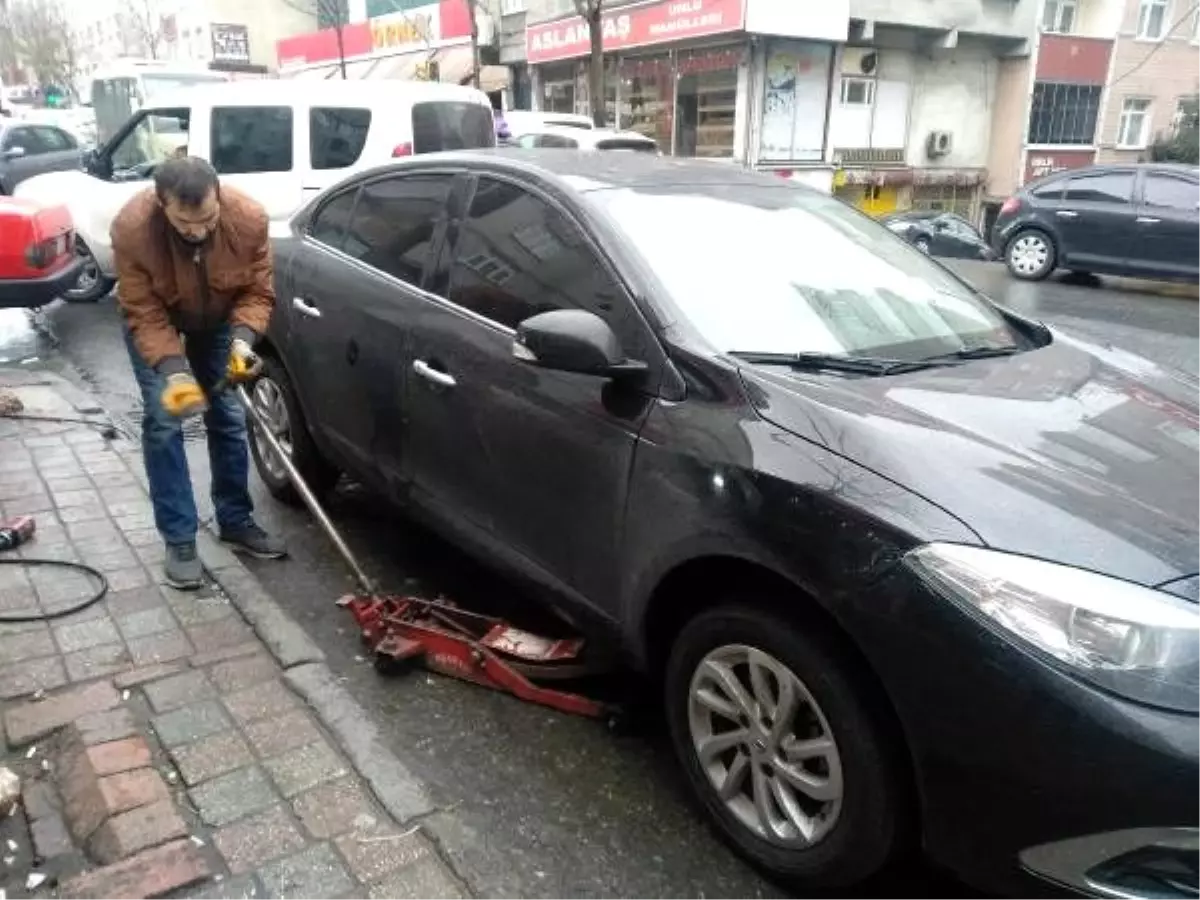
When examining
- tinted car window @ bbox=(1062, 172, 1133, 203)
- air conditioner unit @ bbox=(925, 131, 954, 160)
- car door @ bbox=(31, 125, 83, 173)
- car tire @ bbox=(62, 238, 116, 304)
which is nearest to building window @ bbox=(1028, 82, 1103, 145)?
air conditioner unit @ bbox=(925, 131, 954, 160)

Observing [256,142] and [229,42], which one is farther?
[229,42]

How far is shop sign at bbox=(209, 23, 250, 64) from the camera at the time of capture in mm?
41250

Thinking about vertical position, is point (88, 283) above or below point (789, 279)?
below

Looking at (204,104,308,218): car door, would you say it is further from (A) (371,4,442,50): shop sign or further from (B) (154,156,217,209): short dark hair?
(A) (371,4,442,50): shop sign

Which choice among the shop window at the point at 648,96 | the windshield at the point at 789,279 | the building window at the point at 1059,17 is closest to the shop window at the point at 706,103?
the shop window at the point at 648,96

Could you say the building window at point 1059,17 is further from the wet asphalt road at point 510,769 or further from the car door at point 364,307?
the wet asphalt road at point 510,769

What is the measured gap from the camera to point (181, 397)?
3307mm

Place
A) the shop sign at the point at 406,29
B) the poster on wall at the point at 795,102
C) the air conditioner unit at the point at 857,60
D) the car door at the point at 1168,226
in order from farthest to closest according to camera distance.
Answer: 1. the shop sign at the point at 406,29
2. the air conditioner unit at the point at 857,60
3. the poster on wall at the point at 795,102
4. the car door at the point at 1168,226

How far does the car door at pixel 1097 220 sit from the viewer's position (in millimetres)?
11305

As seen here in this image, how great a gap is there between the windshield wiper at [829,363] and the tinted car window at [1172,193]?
10179 millimetres

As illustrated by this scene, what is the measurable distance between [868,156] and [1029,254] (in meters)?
13.5

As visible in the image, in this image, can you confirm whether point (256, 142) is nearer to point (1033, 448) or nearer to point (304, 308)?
point (304, 308)

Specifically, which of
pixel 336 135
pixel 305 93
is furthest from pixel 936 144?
pixel 305 93

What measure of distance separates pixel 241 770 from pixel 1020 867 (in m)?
1.87
